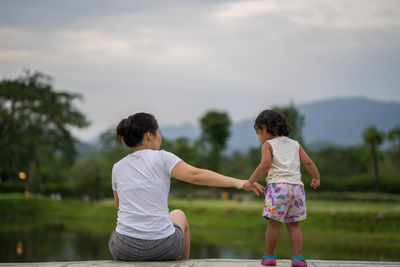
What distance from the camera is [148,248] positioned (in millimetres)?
3783

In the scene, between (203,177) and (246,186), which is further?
(246,186)

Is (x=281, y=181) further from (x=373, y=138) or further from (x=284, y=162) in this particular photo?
(x=373, y=138)

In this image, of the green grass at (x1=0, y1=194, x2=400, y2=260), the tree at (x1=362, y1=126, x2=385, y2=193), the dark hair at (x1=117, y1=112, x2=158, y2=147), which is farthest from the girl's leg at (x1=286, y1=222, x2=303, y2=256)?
the tree at (x1=362, y1=126, x2=385, y2=193)

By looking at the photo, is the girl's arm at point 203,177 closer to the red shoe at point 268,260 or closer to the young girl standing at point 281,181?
the young girl standing at point 281,181

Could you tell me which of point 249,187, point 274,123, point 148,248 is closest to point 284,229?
point 274,123

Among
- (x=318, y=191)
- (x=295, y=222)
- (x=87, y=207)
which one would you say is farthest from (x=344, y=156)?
(x=295, y=222)

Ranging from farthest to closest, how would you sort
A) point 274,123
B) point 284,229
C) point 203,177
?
1. point 284,229
2. point 274,123
3. point 203,177

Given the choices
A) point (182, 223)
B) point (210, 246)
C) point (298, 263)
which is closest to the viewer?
point (298, 263)

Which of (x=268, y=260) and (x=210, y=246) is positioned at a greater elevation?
(x=268, y=260)

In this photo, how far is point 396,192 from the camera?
1340 inches

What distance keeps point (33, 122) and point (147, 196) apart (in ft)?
86.9

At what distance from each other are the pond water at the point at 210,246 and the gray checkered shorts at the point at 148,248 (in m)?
14.1

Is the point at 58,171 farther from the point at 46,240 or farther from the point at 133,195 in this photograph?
the point at 133,195

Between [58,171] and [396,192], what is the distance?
1226 inches
